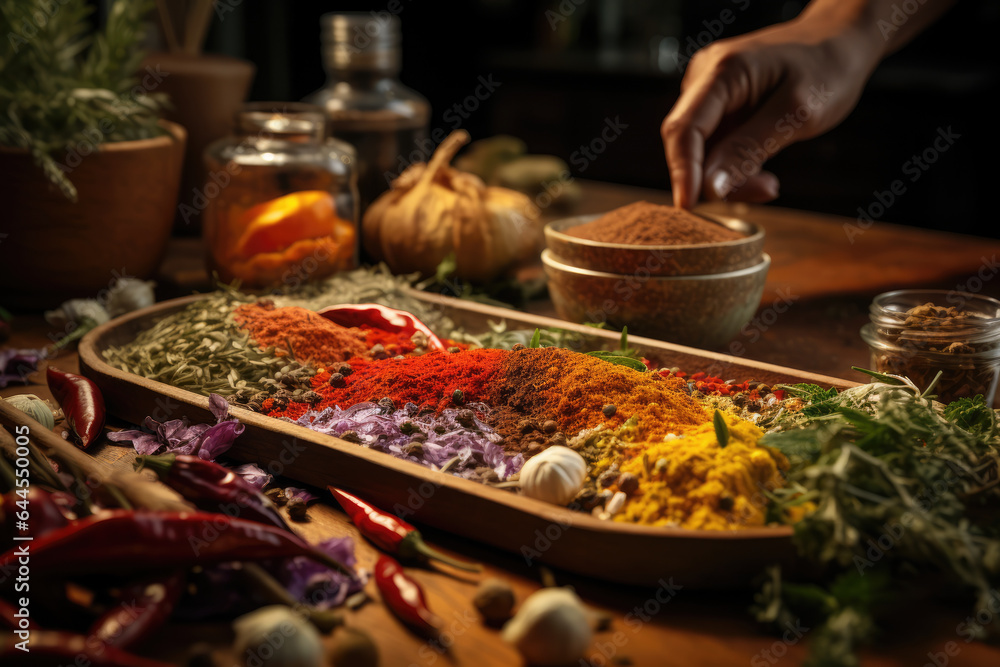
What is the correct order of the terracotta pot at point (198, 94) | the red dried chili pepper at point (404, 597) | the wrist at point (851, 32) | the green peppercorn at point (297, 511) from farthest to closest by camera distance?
1. the terracotta pot at point (198, 94)
2. the wrist at point (851, 32)
3. the green peppercorn at point (297, 511)
4. the red dried chili pepper at point (404, 597)

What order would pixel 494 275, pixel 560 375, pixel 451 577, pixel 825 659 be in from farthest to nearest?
pixel 494 275 → pixel 560 375 → pixel 451 577 → pixel 825 659

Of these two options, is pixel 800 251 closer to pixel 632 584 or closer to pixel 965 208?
pixel 632 584

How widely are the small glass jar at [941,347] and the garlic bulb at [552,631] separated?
2.56 ft

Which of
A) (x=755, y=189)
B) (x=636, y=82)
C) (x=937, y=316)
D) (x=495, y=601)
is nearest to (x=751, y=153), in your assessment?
(x=755, y=189)

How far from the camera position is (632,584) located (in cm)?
88

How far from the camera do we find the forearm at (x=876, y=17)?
181 centimetres

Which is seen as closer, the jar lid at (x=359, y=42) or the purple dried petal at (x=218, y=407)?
the purple dried petal at (x=218, y=407)

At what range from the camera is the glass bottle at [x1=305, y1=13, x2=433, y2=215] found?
7.09ft

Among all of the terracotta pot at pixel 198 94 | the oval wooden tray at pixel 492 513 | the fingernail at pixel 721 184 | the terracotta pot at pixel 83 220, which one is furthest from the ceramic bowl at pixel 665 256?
the terracotta pot at pixel 198 94

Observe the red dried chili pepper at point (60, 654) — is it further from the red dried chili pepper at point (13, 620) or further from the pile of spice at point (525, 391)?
the pile of spice at point (525, 391)

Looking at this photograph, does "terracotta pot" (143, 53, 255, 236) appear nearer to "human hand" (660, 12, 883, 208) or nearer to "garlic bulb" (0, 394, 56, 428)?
"garlic bulb" (0, 394, 56, 428)

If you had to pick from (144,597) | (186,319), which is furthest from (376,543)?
(186,319)

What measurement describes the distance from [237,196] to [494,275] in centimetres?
62

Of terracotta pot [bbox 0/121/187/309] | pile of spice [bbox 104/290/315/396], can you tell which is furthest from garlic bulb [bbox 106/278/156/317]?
pile of spice [bbox 104/290/315/396]
